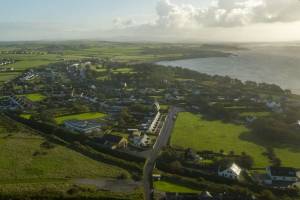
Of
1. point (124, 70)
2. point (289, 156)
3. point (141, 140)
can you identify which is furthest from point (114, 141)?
point (124, 70)

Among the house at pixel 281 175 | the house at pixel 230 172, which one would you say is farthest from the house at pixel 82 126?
the house at pixel 281 175

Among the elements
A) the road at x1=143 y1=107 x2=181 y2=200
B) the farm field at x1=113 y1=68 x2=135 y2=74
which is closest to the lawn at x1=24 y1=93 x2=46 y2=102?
the road at x1=143 y1=107 x2=181 y2=200

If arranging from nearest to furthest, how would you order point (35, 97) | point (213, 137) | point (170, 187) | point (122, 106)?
point (170, 187)
point (213, 137)
point (122, 106)
point (35, 97)

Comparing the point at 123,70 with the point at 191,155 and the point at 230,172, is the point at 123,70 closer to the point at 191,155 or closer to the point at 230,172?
the point at 191,155

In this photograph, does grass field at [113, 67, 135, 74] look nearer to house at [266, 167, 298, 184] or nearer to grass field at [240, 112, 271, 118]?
grass field at [240, 112, 271, 118]

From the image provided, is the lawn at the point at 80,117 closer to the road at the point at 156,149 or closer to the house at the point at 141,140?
the road at the point at 156,149

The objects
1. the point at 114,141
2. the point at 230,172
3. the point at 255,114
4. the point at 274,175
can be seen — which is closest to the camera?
the point at 274,175
